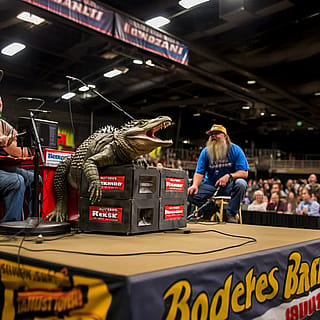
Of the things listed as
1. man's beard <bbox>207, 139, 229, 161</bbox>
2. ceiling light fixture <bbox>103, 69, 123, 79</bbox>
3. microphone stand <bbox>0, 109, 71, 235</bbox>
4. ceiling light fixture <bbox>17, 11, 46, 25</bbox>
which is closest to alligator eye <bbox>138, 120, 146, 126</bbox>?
microphone stand <bbox>0, 109, 71, 235</bbox>

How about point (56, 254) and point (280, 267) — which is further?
point (280, 267)

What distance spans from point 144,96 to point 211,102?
9.64 feet

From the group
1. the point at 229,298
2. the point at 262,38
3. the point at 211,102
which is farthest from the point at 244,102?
the point at 229,298

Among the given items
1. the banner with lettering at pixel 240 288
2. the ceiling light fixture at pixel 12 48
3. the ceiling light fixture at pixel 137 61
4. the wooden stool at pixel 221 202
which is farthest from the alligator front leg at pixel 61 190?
the ceiling light fixture at pixel 137 61

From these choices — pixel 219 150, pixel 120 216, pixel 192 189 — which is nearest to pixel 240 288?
pixel 120 216

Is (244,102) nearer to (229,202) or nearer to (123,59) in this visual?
(123,59)

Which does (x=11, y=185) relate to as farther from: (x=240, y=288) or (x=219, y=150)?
(x=219, y=150)

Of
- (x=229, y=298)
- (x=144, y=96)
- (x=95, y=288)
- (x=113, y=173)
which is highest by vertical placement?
(x=144, y=96)

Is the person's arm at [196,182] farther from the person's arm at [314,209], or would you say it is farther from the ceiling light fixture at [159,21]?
the person's arm at [314,209]

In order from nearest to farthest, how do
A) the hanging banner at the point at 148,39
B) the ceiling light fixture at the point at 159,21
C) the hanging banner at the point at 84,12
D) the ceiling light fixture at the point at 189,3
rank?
the hanging banner at the point at 84,12 → the hanging banner at the point at 148,39 → the ceiling light fixture at the point at 189,3 → the ceiling light fixture at the point at 159,21

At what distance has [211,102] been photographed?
13039mm

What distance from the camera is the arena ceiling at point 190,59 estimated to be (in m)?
5.98

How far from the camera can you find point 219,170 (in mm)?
3705

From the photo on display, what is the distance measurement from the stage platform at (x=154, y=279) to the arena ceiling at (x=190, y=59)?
1.65m
